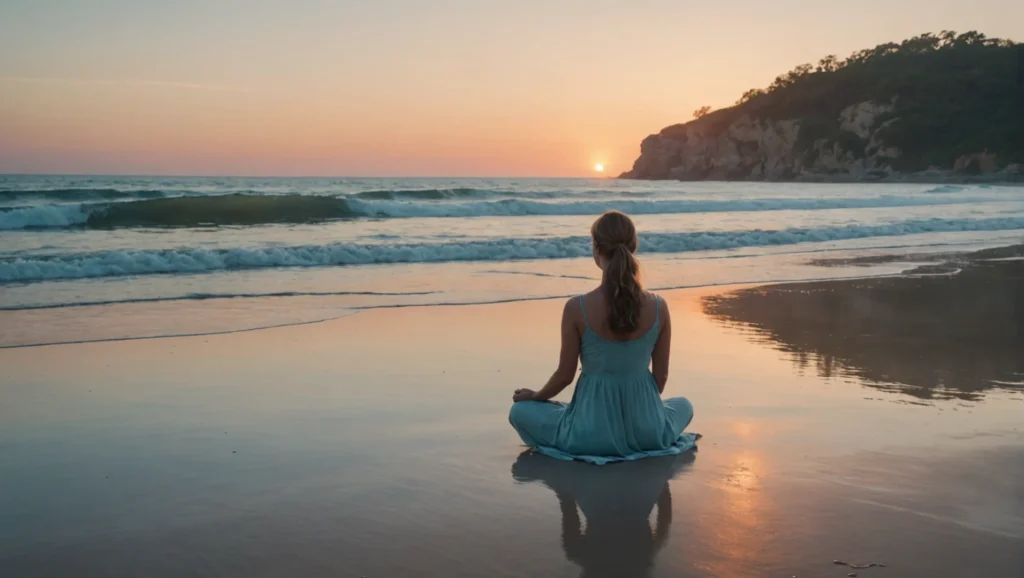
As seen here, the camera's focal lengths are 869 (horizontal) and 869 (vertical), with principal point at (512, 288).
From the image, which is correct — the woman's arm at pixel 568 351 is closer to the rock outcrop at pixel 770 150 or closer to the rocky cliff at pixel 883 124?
the rocky cliff at pixel 883 124

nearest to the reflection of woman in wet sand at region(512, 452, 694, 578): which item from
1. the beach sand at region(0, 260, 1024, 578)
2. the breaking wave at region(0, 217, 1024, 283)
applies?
the beach sand at region(0, 260, 1024, 578)

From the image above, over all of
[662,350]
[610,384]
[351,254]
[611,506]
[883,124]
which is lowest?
[611,506]

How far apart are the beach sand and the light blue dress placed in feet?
0.42

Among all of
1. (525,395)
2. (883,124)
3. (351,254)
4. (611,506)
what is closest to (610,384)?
(525,395)

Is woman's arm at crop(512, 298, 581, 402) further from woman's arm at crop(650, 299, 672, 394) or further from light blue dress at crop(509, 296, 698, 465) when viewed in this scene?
woman's arm at crop(650, 299, 672, 394)

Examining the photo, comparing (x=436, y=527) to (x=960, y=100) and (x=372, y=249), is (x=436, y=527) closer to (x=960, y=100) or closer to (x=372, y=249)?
(x=372, y=249)

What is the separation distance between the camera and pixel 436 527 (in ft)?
11.1

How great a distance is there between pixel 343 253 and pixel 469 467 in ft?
36.7

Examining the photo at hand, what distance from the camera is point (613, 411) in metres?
4.29

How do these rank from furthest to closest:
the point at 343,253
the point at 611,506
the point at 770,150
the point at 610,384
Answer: the point at 770,150 → the point at 343,253 → the point at 610,384 → the point at 611,506

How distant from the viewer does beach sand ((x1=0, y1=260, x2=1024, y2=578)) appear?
313 cm

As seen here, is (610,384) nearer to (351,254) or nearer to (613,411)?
(613,411)

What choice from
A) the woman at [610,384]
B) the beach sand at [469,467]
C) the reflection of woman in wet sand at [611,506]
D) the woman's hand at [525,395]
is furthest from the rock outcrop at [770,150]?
the reflection of woman in wet sand at [611,506]

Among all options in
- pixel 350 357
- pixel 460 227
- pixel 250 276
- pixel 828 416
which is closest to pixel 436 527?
pixel 828 416
